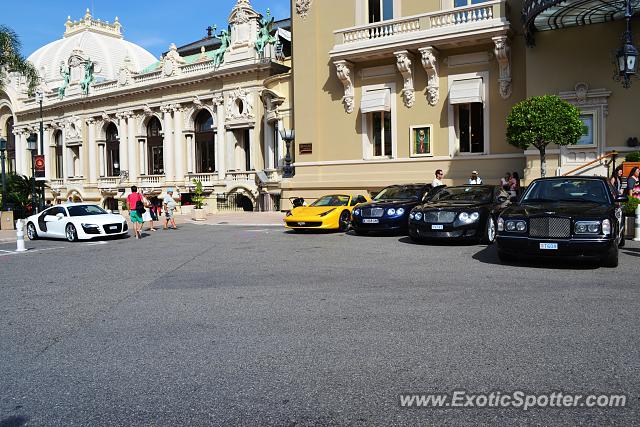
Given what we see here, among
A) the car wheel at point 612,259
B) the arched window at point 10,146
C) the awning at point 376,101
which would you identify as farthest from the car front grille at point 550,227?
the arched window at point 10,146

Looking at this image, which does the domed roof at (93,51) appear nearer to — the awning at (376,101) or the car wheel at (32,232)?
the awning at (376,101)

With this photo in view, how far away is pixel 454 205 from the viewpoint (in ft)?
42.4

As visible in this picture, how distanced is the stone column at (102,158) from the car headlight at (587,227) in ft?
145

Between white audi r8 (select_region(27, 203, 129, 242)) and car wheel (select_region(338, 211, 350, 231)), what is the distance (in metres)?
6.91

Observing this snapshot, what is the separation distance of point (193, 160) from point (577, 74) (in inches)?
1094

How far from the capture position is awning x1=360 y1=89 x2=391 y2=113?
24.8m

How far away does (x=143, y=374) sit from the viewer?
4586 mm

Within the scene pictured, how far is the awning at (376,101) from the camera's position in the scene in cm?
2484

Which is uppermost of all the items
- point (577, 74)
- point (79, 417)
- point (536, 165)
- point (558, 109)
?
point (577, 74)

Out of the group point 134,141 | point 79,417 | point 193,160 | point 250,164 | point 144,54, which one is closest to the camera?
point 79,417

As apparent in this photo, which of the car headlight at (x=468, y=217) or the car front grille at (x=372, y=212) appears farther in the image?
the car front grille at (x=372, y=212)

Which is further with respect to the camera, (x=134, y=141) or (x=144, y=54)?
(x=144, y=54)

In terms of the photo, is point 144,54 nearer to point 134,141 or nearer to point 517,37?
point 134,141

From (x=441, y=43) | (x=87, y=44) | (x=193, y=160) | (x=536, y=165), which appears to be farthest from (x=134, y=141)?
(x=536, y=165)
